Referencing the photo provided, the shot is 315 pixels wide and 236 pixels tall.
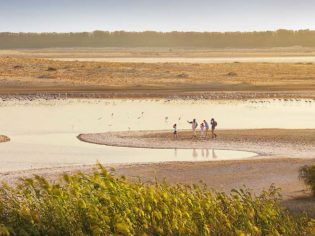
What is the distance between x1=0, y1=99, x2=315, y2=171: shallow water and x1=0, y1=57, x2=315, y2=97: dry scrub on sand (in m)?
10.9

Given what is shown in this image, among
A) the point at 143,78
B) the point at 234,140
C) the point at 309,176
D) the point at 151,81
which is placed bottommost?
the point at 234,140

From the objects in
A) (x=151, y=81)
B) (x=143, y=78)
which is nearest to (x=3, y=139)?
(x=151, y=81)

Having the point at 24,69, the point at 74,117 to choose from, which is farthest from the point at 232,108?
the point at 24,69

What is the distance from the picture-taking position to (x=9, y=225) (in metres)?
10.1

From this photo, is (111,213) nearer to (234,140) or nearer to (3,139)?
(234,140)

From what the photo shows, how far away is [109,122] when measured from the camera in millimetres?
47781

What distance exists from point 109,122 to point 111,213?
124 ft

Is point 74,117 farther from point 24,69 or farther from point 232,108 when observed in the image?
point 24,69

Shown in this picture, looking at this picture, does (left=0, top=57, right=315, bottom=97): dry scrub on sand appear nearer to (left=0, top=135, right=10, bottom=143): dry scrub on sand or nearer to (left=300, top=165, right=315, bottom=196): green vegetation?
(left=0, top=135, right=10, bottom=143): dry scrub on sand

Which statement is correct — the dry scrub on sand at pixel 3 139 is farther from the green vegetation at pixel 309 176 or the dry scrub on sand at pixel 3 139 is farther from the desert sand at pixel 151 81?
the desert sand at pixel 151 81

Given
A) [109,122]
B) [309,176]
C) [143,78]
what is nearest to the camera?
[309,176]

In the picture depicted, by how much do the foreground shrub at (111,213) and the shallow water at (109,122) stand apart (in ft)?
65.2

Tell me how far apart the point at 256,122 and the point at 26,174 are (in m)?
23.1

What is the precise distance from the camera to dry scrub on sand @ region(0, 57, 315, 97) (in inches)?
2953
